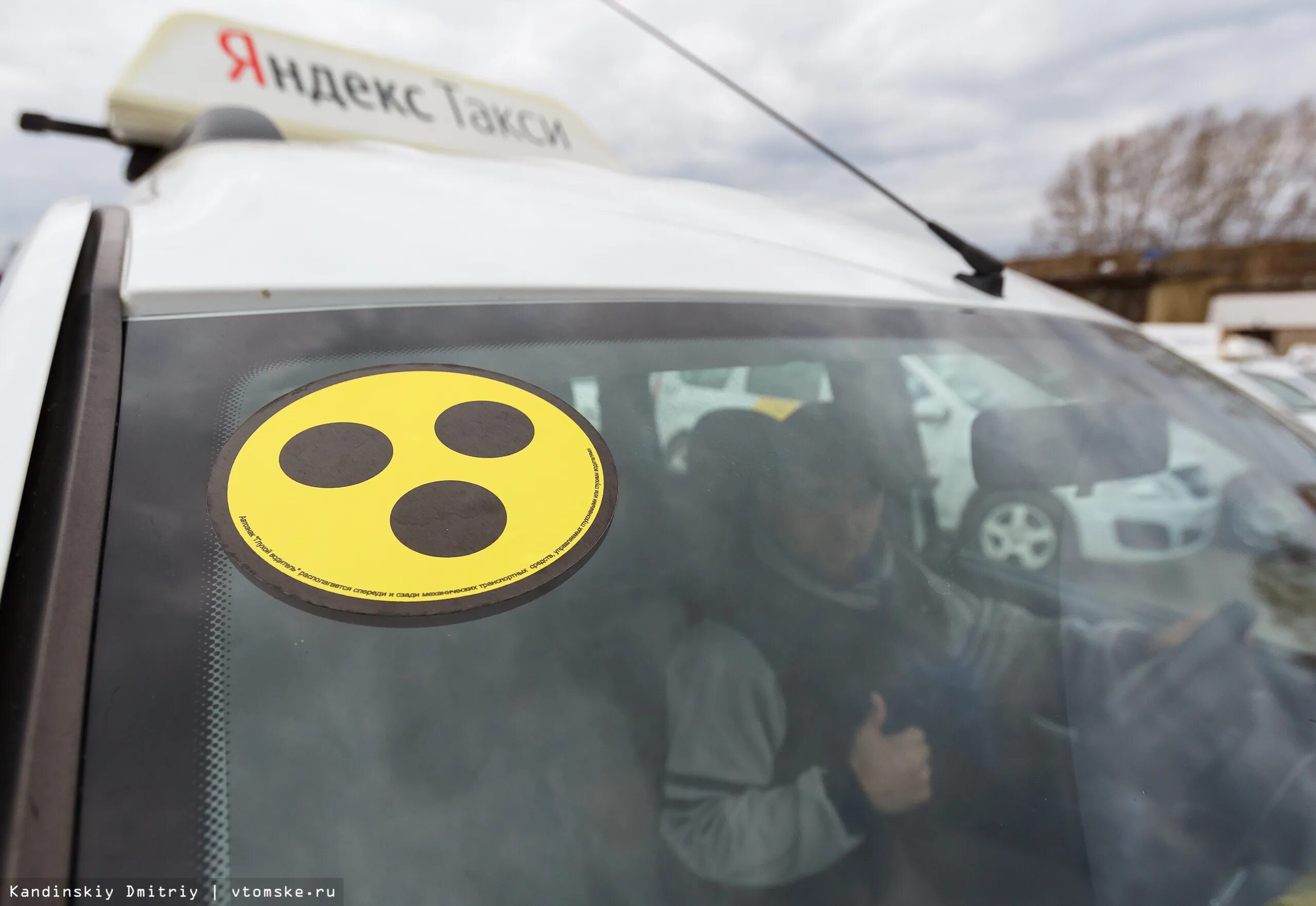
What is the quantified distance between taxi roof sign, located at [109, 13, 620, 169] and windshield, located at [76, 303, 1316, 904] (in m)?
1.67

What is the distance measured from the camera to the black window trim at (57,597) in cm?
48

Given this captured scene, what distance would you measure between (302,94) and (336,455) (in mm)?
2140

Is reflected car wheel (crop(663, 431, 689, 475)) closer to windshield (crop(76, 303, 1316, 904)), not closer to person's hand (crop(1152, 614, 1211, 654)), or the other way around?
windshield (crop(76, 303, 1316, 904))

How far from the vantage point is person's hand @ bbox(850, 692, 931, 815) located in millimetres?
764

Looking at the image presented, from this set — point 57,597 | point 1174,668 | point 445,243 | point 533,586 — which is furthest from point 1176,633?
point 57,597

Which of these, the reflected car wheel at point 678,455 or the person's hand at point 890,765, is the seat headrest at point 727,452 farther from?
the person's hand at point 890,765

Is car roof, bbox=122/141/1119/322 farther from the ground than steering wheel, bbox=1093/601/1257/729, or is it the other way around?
car roof, bbox=122/141/1119/322

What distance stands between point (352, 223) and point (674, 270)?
0.43 meters

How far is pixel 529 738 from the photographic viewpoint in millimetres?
664

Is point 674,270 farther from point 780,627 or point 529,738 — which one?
point 529,738

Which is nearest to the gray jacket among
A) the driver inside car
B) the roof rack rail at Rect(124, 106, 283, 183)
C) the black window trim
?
the driver inside car

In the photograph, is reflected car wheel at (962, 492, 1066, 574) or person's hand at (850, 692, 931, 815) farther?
reflected car wheel at (962, 492, 1066, 574)

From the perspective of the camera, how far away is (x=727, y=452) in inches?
39.3

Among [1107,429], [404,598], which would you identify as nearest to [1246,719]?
[1107,429]
